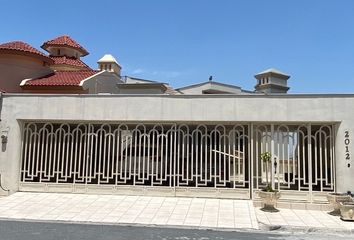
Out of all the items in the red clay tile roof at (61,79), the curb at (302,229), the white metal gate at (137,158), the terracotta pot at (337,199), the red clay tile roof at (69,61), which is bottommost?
the curb at (302,229)

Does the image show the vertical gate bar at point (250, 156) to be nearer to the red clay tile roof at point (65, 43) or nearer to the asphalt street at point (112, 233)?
the asphalt street at point (112, 233)

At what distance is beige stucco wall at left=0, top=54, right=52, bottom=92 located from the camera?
63.6 feet

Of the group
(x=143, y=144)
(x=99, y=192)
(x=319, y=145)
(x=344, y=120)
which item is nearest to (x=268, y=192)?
(x=319, y=145)

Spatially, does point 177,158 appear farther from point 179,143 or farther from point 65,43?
point 65,43

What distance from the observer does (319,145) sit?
1238 centimetres

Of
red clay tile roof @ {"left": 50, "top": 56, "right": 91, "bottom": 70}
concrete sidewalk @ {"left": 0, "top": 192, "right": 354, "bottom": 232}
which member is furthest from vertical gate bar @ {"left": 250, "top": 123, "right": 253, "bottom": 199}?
red clay tile roof @ {"left": 50, "top": 56, "right": 91, "bottom": 70}

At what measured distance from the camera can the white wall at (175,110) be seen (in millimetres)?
12117

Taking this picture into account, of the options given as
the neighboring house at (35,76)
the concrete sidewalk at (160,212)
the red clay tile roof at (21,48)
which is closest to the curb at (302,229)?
the concrete sidewalk at (160,212)

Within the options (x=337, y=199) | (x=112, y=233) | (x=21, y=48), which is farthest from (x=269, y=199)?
(x=21, y=48)

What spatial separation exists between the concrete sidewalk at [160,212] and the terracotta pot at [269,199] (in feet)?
0.94

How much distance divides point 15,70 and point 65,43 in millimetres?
9555

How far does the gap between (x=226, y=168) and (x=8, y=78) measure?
12.7m

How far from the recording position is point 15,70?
64.9 feet

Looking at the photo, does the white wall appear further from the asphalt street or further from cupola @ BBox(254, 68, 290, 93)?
cupola @ BBox(254, 68, 290, 93)
